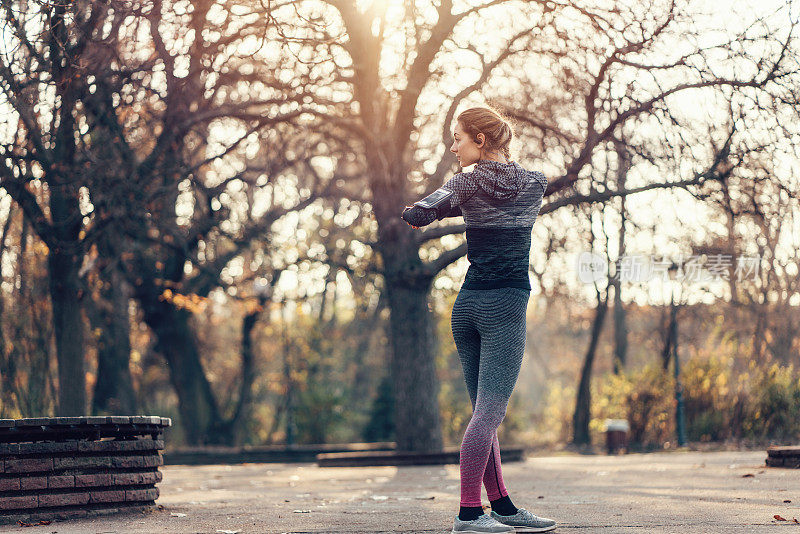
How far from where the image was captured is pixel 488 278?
484cm

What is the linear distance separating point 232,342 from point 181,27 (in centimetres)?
2962

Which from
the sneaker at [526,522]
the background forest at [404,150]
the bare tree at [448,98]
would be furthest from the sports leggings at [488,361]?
the bare tree at [448,98]

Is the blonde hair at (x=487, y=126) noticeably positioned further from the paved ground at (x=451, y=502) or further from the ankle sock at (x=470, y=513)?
the paved ground at (x=451, y=502)

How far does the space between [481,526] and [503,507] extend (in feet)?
1.24

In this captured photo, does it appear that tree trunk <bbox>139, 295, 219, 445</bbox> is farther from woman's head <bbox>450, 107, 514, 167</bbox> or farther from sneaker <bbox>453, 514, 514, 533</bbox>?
sneaker <bbox>453, 514, 514, 533</bbox>

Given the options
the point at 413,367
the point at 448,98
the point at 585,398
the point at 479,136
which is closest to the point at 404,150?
the point at 448,98

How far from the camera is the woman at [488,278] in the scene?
4.78m

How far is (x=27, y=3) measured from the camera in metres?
10.7

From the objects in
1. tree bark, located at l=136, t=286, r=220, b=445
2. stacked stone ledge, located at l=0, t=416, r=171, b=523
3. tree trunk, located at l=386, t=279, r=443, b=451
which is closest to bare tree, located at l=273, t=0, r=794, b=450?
→ tree trunk, located at l=386, t=279, r=443, b=451

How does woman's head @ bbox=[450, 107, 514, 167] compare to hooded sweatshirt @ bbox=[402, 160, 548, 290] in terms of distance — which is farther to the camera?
woman's head @ bbox=[450, 107, 514, 167]

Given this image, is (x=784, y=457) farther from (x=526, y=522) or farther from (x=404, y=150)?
(x=404, y=150)

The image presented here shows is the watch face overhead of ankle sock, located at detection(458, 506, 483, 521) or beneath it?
overhead

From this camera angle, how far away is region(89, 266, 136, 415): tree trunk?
915 inches

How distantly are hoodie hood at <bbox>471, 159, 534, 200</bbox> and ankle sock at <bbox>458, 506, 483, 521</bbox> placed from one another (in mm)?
1403
